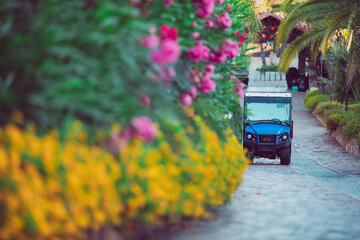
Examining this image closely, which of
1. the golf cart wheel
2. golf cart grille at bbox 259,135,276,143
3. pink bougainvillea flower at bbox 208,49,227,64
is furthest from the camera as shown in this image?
the golf cart wheel

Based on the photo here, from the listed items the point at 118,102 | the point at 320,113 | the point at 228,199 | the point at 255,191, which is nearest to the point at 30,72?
the point at 118,102

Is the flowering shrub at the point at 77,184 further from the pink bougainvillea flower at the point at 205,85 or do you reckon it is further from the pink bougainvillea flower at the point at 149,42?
the pink bougainvillea flower at the point at 205,85

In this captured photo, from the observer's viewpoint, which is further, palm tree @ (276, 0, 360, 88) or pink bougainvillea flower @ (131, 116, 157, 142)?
palm tree @ (276, 0, 360, 88)

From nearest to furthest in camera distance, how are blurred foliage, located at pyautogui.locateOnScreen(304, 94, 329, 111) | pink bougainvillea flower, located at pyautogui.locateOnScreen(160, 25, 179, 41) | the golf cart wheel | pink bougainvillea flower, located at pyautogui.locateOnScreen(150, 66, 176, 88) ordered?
pink bougainvillea flower, located at pyautogui.locateOnScreen(160, 25, 179, 41) → pink bougainvillea flower, located at pyautogui.locateOnScreen(150, 66, 176, 88) → the golf cart wheel → blurred foliage, located at pyautogui.locateOnScreen(304, 94, 329, 111)

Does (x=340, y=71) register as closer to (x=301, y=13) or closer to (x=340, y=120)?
(x=340, y=120)

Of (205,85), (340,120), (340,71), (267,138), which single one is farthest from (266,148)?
(340,71)

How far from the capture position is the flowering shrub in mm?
4176

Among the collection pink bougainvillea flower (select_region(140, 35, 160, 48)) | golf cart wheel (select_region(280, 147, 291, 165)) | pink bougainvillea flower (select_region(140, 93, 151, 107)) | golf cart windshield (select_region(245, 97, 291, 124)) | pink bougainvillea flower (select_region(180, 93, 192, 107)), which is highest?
pink bougainvillea flower (select_region(140, 35, 160, 48))

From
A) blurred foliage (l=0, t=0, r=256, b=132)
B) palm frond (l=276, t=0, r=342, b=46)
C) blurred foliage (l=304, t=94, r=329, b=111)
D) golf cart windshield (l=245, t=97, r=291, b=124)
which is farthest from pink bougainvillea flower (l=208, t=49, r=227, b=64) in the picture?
blurred foliage (l=304, t=94, r=329, b=111)

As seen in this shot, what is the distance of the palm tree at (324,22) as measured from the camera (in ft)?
64.9

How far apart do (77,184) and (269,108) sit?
18.8 m

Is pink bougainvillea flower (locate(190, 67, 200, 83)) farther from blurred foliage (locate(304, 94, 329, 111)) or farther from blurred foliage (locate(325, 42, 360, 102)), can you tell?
blurred foliage (locate(304, 94, 329, 111))

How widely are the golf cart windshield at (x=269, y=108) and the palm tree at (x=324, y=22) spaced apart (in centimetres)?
164

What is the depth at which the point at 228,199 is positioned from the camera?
9.08m
